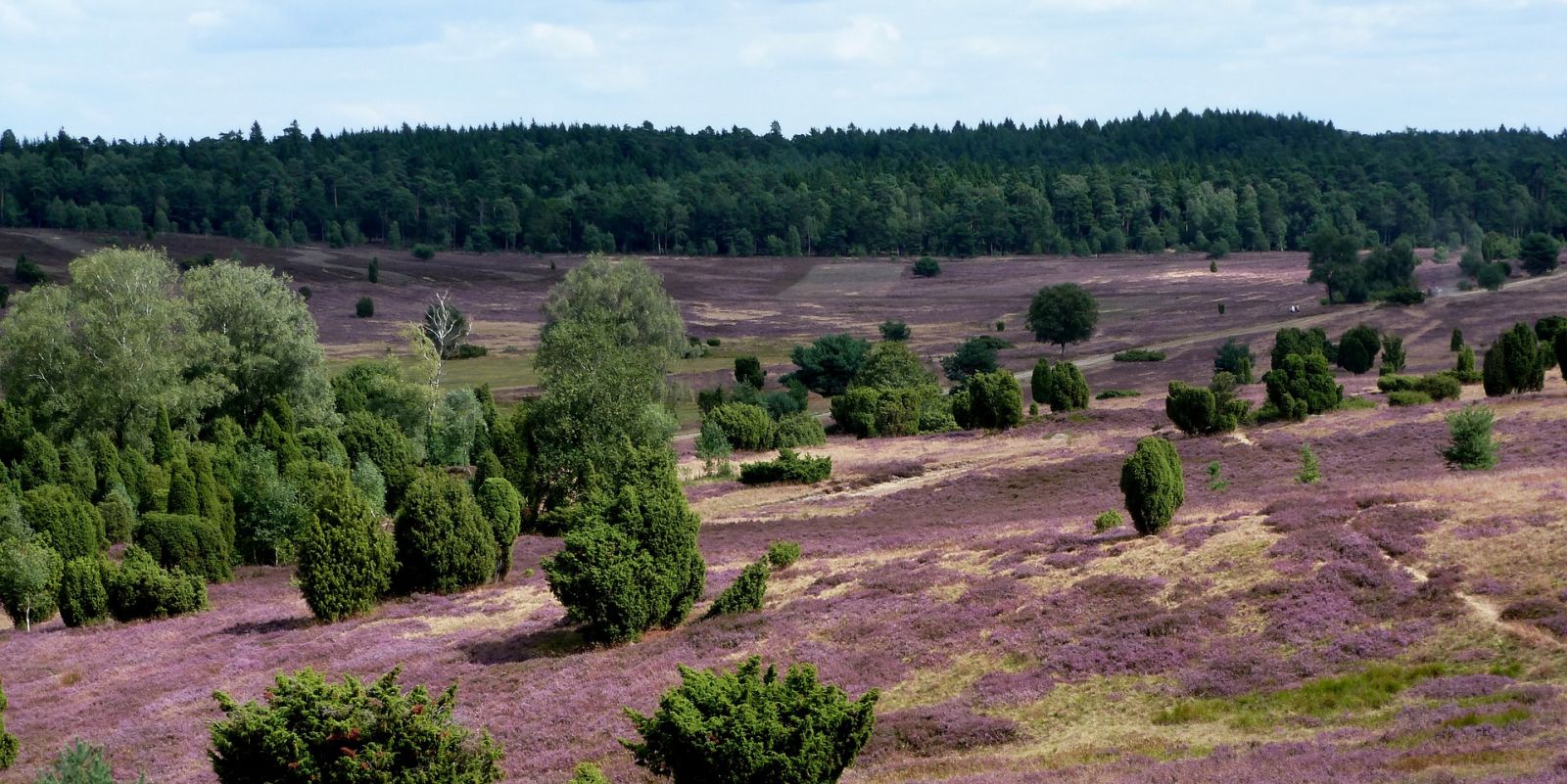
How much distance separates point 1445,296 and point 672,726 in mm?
118412

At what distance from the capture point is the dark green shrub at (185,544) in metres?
45.4

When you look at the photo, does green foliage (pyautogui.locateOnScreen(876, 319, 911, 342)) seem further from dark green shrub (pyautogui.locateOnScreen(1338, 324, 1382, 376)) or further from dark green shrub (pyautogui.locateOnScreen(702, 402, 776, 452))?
dark green shrub (pyautogui.locateOnScreen(702, 402, 776, 452))

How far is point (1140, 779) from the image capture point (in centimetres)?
1828

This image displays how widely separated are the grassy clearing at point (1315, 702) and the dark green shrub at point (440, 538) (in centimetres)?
2180

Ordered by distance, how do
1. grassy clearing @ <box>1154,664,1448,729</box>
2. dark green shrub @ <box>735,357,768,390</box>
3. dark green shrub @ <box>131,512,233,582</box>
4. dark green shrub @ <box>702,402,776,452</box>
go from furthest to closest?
dark green shrub @ <box>735,357,768,390</box>
dark green shrub @ <box>702,402,776,452</box>
dark green shrub @ <box>131,512,233,582</box>
grassy clearing @ <box>1154,664,1448,729</box>

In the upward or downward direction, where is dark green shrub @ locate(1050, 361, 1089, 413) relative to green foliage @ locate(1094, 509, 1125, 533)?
downward

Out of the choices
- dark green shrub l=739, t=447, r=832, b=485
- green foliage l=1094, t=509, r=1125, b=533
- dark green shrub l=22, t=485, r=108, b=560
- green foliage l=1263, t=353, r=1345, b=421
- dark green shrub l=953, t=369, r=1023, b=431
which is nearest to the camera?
green foliage l=1094, t=509, r=1125, b=533

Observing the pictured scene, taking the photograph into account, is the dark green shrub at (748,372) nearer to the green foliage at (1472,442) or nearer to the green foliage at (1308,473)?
the green foliage at (1308,473)

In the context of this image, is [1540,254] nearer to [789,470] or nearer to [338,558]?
[789,470]

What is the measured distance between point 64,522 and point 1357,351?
71183mm

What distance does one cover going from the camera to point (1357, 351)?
288 feet

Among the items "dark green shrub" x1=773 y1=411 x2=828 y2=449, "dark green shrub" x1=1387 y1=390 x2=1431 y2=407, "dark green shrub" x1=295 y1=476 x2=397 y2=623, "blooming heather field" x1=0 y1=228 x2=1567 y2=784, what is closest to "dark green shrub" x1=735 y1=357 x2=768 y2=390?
"dark green shrub" x1=773 y1=411 x2=828 y2=449

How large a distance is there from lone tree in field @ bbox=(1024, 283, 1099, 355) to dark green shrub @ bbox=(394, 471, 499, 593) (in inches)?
3098

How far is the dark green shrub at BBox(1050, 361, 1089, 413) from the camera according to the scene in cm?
7456
